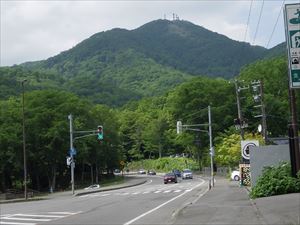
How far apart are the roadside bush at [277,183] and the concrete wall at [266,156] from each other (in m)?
2.26

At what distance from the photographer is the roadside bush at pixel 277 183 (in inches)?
866

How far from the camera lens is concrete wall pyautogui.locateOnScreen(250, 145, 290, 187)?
26.5 m

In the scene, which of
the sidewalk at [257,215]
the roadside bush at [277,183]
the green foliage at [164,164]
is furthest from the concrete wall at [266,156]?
the green foliage at [164,164]

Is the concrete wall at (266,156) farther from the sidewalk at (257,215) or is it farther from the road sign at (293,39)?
the road sign at (293,39)

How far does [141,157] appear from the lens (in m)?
166

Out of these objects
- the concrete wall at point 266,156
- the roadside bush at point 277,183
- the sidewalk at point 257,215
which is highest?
the concrete wall at point 266,156

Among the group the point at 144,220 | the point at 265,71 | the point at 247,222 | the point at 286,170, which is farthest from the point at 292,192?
the point at 265,71

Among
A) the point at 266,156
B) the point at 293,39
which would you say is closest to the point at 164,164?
the point at 266,156

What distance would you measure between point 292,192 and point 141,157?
145 m

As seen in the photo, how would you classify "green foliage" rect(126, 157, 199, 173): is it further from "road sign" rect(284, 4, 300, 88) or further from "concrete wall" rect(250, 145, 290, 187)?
"road sign" rect(284, 4, 300, 88)

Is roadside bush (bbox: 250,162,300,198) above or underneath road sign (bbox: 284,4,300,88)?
underneath

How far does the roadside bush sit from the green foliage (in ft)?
305

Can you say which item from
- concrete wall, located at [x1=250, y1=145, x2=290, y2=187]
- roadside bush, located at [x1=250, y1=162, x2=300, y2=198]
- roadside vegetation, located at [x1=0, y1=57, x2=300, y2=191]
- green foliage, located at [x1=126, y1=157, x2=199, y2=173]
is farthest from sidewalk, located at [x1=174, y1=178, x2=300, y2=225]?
green foliage, located at [x1=126, y1=157, x2=199, y2=173]

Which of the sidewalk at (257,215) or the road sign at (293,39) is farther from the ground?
the road sign at (293,39)
